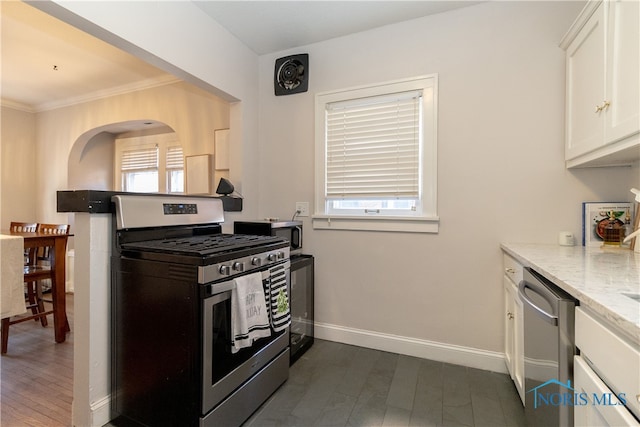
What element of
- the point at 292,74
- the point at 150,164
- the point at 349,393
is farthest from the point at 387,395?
the point at 150,164

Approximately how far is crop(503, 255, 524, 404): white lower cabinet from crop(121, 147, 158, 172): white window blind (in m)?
4.67

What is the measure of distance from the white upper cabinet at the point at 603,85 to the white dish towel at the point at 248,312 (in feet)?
5.95

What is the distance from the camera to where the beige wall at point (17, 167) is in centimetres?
411

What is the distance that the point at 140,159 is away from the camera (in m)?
4.66

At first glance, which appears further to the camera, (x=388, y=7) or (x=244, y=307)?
(x=388, y=7)

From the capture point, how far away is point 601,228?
1.79 meters

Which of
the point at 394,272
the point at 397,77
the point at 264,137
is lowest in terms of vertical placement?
the point at 394,272

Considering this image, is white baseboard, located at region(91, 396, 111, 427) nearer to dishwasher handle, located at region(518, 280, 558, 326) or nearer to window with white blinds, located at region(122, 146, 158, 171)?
dishwasher handle, located at region(518, 280, 558, 326)

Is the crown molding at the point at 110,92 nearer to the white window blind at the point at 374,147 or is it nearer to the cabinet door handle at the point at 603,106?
the white window blind at the point at 374,147

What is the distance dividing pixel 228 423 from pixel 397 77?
2.56 metres

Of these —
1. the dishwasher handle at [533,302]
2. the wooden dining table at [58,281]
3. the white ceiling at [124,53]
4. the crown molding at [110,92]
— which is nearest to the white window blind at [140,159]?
the crown molding at [110,92]

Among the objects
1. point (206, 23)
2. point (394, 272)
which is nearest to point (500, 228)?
point (394, 272)

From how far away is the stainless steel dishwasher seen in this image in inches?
37.8

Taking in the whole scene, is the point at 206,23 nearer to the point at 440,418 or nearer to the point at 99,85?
the point at 99,85
